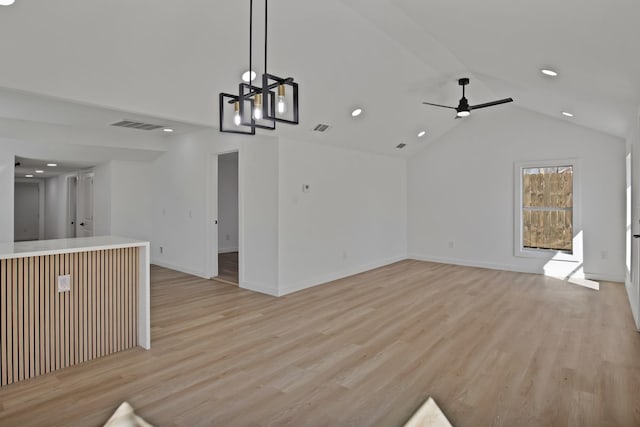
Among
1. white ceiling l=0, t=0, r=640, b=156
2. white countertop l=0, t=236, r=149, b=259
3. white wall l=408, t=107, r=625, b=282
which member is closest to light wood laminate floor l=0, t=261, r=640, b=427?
white countertop l=0, t=236, r=149, b=259

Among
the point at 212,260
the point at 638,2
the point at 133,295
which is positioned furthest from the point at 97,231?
the point at 638,2

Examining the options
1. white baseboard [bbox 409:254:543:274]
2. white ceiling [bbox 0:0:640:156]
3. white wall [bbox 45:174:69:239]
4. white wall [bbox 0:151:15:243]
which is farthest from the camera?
white wall [bbox 45:174:69:239]

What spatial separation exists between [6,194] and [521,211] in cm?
852

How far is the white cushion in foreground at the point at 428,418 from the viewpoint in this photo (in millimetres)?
2215

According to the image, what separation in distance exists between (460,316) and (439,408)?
203 cm

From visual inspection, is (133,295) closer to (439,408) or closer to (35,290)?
(35,290)

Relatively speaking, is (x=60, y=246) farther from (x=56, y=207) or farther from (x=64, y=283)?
(x=56, y=207)

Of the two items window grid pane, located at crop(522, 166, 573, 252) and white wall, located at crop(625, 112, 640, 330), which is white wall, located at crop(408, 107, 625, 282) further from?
white wall, located at crop(625, 112, 640, 330)

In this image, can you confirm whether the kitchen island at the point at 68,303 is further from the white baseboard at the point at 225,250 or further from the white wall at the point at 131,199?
the white baseboard at the point at 225,250

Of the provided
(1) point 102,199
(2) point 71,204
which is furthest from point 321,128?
(2) point 71,204

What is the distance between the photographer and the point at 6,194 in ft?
A: 18.6

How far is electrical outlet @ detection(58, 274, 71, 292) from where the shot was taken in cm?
293

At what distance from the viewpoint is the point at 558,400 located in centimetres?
245

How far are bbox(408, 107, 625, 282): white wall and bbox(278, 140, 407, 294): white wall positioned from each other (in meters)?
0.58
